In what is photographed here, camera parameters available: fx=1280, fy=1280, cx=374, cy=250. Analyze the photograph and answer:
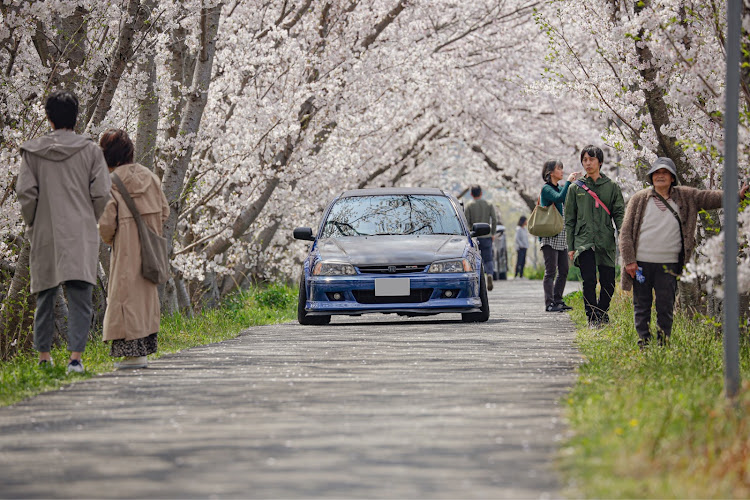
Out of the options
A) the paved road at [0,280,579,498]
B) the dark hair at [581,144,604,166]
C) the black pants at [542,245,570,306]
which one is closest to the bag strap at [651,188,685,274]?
the paved road at [0,280,579,498]

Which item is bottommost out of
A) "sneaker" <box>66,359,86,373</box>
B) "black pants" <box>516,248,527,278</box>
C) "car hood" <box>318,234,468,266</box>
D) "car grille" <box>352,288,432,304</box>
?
"black pants" <box>516,248,527,278</box>

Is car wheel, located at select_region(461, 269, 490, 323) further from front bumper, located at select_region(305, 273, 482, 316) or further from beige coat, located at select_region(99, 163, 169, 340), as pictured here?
beige coat, located at select_region(99, 163, 169, 340)

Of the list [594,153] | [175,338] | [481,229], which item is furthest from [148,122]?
[594,153]

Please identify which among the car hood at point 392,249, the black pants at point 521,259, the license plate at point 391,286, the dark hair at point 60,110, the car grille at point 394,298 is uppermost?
the dark hair at point 60,110

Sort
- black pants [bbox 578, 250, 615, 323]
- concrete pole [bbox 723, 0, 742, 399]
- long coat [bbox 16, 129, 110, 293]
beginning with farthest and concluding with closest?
black pants [bbox 578, 250, 615, 323] < long coat [bbox 16, 129, 110, 293] < concrete pole [bbox 723, 0, 742, 399]

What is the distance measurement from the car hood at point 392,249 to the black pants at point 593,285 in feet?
4.79

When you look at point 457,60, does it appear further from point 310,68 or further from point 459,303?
point 459,303

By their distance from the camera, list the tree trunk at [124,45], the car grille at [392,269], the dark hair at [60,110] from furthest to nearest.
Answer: the car grille at [392,269] < the tree trunk at [124,45] < the dark hair at [60,110]

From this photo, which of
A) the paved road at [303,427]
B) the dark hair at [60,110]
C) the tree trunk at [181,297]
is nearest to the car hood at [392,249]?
the paved road at [303,427]

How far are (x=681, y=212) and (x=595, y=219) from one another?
302cm

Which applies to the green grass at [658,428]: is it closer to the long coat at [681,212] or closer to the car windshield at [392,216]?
the long coat at [681,212]

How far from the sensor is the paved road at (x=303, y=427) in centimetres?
500

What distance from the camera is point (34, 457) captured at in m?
5.67

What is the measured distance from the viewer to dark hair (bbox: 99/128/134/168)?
9.54 metres
